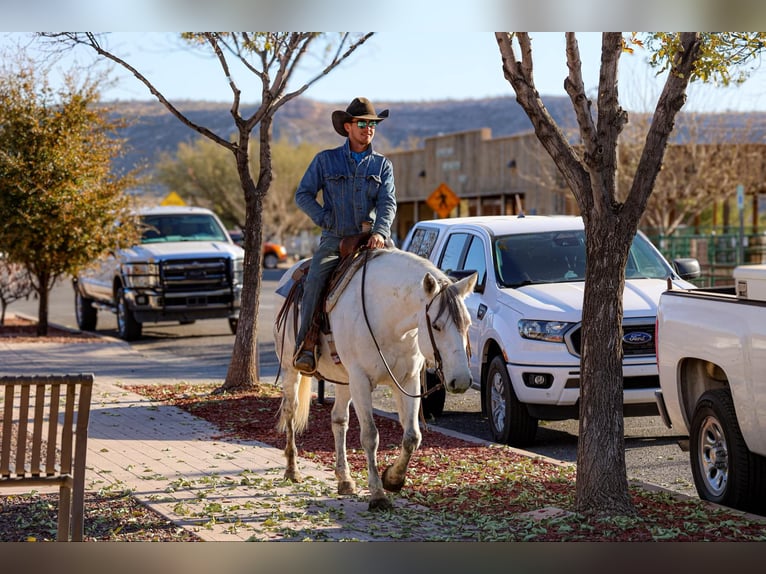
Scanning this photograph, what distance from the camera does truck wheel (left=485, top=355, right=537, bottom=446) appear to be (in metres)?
11.1

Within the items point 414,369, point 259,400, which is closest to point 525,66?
point 414,369

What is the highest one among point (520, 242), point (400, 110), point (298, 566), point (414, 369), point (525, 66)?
point (400, 110)

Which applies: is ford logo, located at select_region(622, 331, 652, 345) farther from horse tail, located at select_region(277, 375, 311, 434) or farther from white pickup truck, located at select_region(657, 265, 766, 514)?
horse tail, located at select_region(277, 375, 311, 434)

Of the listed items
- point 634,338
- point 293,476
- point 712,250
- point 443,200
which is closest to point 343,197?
point 293,476

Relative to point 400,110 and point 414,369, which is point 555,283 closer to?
point 414,369

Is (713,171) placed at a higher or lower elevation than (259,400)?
higher

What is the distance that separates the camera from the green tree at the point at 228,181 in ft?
248

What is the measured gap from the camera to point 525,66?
26.9ft

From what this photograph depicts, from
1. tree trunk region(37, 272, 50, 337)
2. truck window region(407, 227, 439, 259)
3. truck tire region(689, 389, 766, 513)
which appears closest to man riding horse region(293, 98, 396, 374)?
truck tire region(689, 389, 766, 513)

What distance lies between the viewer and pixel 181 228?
78.6ft

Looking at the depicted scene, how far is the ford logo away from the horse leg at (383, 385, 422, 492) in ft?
11.1

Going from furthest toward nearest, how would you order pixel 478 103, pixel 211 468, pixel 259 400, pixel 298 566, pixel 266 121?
pixel 478 103 → pixel 266 121 → pixel 259 400 → pixel 211 468 → pixel 298 566

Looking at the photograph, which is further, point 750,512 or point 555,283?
point 555,283
